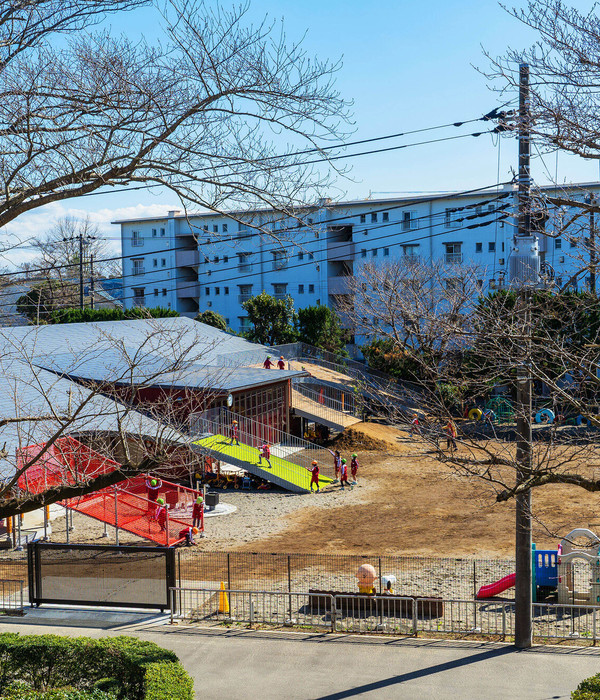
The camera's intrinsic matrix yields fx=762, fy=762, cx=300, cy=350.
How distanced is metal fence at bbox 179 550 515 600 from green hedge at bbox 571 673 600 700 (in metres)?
7.66

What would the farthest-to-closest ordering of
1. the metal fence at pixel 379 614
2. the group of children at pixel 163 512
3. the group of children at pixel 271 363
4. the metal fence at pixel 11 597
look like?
1. the group of children at pixel 271 363
2. the group of children at pixel 163 512
3. the metal fence at pixel 11 597
4. the metal fence at pixel 379 614

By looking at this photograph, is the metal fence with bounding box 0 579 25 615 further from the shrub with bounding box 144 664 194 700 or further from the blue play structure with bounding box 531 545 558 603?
the blue play structure with bounding box 531 545 558 603

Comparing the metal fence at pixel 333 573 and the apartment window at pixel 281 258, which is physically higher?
the apartment window at pixel 281 258

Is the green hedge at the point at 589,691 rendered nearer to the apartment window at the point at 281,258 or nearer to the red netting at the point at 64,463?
the red netting at the point at 64,463

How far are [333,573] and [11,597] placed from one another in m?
7.94

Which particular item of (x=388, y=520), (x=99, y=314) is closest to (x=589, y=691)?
(x=388, y=520)

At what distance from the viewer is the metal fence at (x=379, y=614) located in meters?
15.7

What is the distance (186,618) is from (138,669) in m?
4.96


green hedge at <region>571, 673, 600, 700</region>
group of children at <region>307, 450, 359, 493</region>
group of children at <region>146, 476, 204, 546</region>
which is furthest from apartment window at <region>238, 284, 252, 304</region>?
green hedge at <region>571, 673, 600, 700</region>

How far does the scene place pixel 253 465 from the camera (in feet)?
102

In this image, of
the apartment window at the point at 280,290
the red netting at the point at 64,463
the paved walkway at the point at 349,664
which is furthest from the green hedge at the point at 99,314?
the paved walkway at the point at 349,664

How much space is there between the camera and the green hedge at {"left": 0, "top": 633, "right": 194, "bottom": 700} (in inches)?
464

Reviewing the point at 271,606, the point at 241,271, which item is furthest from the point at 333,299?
the point at 271,606

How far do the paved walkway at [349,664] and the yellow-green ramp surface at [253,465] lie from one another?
1426 cm
